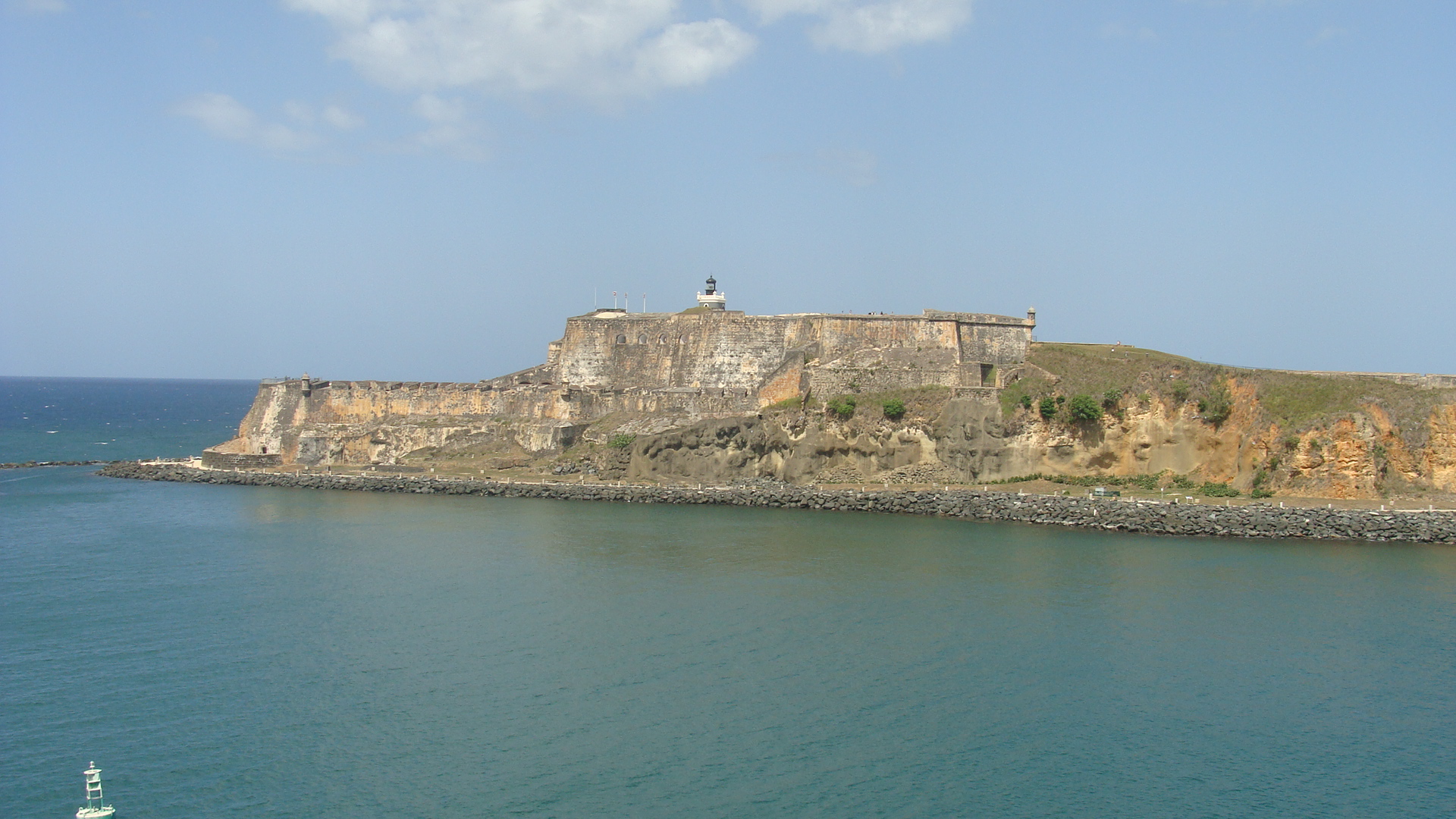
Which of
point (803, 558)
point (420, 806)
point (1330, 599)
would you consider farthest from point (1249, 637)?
point (420, 806)

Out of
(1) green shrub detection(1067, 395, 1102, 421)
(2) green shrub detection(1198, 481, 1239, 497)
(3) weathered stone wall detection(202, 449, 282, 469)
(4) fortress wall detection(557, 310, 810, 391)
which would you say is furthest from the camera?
(3) weathered stone wall detection(202, 449, 282, 469)

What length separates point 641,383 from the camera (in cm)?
4394

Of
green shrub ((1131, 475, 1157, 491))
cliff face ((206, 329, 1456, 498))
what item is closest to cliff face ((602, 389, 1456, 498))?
cliff face ((206, 329, 1456, 498))

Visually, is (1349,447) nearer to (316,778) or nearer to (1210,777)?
(1210,777)

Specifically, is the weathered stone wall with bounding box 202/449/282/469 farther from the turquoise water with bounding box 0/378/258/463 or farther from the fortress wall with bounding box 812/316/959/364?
the fortress wall with bounding box 812/316/959/364

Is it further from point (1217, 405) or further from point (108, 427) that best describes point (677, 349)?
point (108, 427)

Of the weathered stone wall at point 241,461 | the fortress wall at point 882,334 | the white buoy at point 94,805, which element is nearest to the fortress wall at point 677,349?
the fortress wall at point 882,334

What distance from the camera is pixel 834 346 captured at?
40.6 metres

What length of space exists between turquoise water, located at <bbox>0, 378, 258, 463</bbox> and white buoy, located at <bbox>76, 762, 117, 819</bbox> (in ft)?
140

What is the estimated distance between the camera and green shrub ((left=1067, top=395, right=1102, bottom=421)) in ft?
113

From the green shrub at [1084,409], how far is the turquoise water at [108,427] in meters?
39.7

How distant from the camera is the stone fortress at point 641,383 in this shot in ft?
128

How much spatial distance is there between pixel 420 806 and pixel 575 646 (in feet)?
19.4

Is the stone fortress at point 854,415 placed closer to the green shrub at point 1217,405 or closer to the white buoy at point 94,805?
the green shrub at point 1217,405
